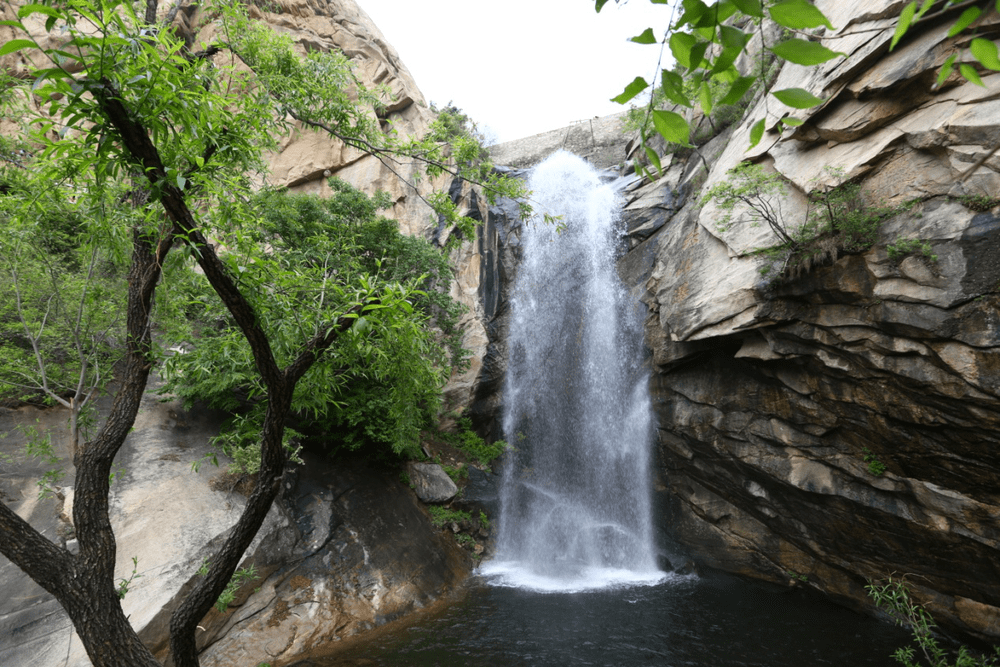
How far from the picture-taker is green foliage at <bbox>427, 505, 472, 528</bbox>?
10227 mm

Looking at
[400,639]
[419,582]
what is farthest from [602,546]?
Answer: [400,639]

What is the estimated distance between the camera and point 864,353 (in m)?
6.90

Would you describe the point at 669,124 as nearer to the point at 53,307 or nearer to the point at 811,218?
the point at 811,218

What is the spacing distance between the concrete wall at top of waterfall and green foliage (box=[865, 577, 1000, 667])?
23 cm

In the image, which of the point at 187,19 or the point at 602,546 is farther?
the point at 187,19

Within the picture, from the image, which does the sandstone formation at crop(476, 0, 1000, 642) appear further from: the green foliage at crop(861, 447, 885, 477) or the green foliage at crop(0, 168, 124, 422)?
the green foliage at crop(0, 168, 124, 422)

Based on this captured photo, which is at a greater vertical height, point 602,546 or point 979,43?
point 979,43

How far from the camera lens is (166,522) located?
7.32 meters

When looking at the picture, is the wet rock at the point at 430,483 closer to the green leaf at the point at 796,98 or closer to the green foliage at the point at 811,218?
the green foliage at the point at 811,218

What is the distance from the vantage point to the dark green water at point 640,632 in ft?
21.5

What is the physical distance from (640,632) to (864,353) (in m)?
5.41

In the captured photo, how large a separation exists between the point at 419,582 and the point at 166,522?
424 centimetres

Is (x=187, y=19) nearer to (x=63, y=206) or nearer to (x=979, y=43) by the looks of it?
(x=63, y=206)

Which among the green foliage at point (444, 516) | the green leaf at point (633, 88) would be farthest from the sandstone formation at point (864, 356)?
the green leaf at point (633, 88)
